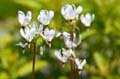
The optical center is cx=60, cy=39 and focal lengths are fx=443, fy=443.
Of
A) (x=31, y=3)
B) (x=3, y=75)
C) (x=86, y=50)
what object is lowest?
(x=3, y=75)

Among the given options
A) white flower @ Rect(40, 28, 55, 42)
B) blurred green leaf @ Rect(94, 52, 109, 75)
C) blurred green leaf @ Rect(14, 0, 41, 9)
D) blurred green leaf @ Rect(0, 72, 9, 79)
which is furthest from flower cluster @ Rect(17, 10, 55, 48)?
blurred green leaf @ Rect(14, 0, 41, 9)

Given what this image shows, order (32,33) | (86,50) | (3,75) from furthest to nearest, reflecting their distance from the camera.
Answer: (86,50), (3,75), (32,33)

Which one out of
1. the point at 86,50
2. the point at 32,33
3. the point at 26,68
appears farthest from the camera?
the point at 86,50

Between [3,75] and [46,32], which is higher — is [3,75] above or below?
below

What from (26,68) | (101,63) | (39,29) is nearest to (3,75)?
(26,68)

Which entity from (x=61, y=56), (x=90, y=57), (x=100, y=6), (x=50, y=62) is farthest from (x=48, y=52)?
(x=61, y=56)

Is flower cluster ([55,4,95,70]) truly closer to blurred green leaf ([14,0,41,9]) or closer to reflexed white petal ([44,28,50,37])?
reflexed white petal ([44,28,50,37])

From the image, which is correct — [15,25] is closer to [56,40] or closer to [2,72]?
[56,40]

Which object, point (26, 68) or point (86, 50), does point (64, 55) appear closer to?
point (26, 68)

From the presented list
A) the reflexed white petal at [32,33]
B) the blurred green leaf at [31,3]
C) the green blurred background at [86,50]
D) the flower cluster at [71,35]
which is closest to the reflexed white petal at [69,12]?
the flower cluster at [71,35]
